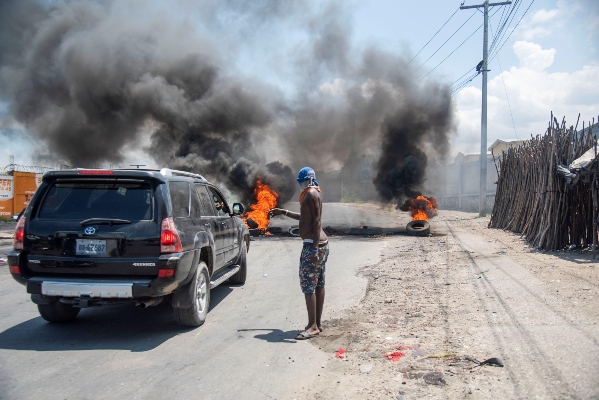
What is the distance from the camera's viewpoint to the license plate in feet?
15.3

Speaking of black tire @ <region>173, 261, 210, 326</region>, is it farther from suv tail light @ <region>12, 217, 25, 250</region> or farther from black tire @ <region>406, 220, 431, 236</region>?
black tire @ <region>406, 220, 431, 236</region>

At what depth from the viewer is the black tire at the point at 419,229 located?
15.7 m

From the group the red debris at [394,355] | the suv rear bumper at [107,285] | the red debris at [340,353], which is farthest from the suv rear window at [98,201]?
the red debris at [394,355]

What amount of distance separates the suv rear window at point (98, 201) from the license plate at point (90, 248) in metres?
0.28

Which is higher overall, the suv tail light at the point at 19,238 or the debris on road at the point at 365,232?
the suv tail light at the point at 19,238

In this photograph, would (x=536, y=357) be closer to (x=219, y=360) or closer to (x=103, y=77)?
(x=219, y=360)

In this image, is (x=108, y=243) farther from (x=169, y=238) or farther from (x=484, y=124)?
(x=484, y=124)

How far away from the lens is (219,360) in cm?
430

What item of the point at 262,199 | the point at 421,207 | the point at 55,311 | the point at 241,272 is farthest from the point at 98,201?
the point at 421,207

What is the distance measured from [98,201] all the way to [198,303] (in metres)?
1.59

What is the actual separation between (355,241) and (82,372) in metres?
11.4

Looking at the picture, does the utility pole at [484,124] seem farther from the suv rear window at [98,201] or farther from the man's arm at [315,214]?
the suv rear window at [98,201]

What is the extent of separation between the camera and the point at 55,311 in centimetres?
533

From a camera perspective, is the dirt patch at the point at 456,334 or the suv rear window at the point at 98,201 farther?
the suv rear window at the point at 98,201
